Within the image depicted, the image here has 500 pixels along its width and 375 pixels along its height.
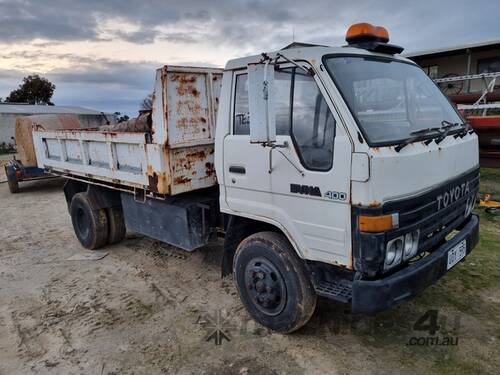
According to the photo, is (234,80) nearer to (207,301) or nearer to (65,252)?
(207,301)

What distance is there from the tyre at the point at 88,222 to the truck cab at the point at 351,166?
2754mm

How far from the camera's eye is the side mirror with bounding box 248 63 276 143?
2.56 metres

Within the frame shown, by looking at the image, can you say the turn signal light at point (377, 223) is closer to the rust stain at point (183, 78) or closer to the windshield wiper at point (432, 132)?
the windshield wiper at point (432, 132)

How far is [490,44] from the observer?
561 inches

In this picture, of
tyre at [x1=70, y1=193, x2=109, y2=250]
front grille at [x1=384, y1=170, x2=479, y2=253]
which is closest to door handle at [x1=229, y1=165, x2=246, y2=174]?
front grille at [x1=384, y1=170, x2=479, y2=253]

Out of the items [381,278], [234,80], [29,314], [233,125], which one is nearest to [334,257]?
[381,278]

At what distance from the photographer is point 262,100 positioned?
8.39 ft

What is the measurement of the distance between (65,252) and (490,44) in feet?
50.2

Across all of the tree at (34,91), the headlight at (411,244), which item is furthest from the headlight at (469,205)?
the tree at (34,91)

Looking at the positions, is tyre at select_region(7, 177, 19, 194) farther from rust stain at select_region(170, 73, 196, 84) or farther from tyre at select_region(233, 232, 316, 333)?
tyre at select_region(233, 232, 316, 333)

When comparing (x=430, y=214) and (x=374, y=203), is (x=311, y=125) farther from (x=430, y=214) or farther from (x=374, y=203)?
(x=430, y=214)

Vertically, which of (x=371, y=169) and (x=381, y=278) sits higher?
(x=371, y=169)

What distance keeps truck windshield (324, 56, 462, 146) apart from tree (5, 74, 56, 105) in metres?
42.6

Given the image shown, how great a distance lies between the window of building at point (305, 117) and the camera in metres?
2.74
